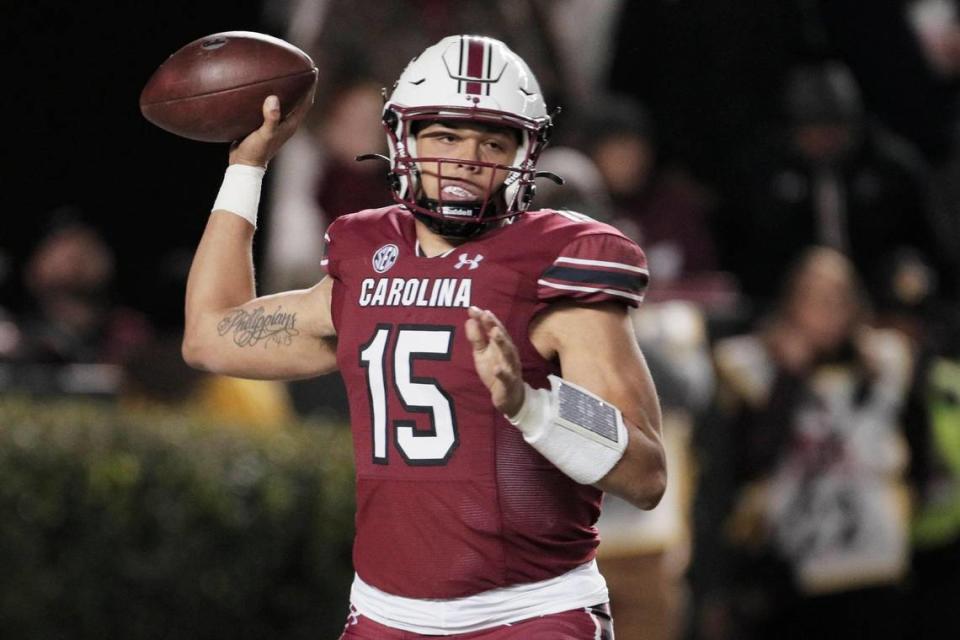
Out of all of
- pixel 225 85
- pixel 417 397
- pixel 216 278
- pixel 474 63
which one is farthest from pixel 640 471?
pixel 225 85

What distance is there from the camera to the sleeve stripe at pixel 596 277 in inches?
143

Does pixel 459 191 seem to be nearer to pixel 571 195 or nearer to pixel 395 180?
pixel 395 180

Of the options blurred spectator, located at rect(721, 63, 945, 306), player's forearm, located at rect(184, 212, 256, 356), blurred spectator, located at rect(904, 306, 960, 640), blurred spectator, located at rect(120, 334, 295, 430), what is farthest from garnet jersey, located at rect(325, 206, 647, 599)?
blurred spectator, located at rect(721, 63, 945, 306)

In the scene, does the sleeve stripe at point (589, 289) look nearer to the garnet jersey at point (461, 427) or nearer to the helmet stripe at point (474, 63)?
the garnet jersey at point (461, 427)

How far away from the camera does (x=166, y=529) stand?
20.7 feet

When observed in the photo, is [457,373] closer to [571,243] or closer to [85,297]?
[571,243]

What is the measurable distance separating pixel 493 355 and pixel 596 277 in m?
0.42

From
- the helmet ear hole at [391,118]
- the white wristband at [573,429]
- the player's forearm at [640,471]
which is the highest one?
the helmet ear hole at [391,118]

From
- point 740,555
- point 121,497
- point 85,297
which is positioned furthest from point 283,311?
point 85,297

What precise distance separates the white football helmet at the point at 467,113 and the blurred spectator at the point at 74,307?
A: 425 centimetres

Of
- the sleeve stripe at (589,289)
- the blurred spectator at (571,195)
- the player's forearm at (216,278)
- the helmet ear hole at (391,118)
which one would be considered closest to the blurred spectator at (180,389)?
the blurred spectator at (571,195)

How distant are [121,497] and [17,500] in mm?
341

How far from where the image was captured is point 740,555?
751 cm

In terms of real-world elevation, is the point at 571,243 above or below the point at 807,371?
above
